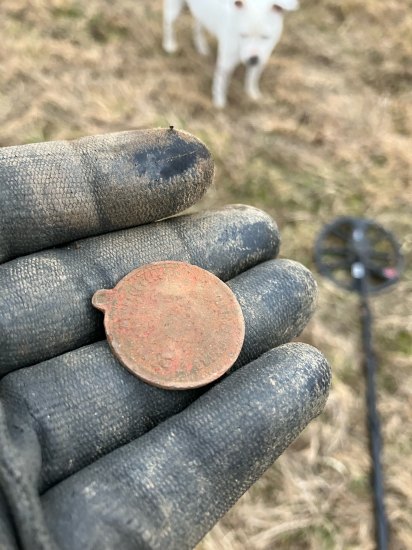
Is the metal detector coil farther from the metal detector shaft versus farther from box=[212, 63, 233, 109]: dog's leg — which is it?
→ box=[212, 63, 233, 109]: dog's leg

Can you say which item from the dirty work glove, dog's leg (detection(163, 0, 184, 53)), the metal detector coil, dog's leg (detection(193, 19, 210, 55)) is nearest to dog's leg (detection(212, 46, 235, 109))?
dog's leg (detection(193, 19, 210, 55))

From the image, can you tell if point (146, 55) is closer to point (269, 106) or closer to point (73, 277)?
point (269, 106)

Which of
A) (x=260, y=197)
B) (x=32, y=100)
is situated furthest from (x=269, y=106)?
(x=32, y=100)

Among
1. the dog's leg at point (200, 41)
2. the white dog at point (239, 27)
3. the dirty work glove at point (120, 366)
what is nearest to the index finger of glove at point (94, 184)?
the dirty work glove at point (120, 366)

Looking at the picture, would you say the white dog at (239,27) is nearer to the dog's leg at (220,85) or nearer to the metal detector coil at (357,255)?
the dog's leg at (220,85)

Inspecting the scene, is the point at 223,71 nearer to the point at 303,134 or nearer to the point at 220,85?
the point at 220,85
